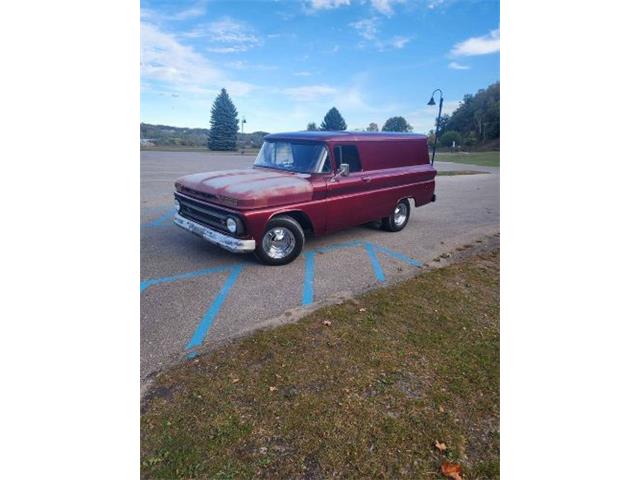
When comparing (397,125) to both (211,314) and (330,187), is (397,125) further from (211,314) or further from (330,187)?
(211,314)

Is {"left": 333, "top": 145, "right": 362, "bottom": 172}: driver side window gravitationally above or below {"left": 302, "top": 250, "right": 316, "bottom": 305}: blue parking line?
above

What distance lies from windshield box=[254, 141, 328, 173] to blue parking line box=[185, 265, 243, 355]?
201 cm

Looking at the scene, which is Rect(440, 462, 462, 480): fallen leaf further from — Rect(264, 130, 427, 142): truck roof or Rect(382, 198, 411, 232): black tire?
Rect(382, 198, 411, 232): black tire

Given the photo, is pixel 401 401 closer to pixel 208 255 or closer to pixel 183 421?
pixel 183 421

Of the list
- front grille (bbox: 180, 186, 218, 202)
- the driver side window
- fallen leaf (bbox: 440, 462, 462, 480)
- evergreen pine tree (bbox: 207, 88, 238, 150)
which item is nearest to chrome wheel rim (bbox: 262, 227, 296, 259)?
front grille (bbox: 180, 186, 218, 202)

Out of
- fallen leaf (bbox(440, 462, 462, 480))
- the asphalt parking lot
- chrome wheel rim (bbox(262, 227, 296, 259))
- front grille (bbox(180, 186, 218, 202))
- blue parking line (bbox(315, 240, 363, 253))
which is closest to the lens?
fallen leaf (bbox(440, 462, 462, 480))

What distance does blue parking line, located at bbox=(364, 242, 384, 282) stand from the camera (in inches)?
193

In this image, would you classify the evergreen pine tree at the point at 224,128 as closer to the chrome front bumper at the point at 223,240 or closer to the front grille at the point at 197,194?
the front grille at the point at 197,194

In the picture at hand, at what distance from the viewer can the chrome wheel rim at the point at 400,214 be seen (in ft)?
23.9

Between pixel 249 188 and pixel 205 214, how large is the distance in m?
0.88

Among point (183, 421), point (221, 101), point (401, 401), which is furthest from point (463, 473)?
point (221, 101)
